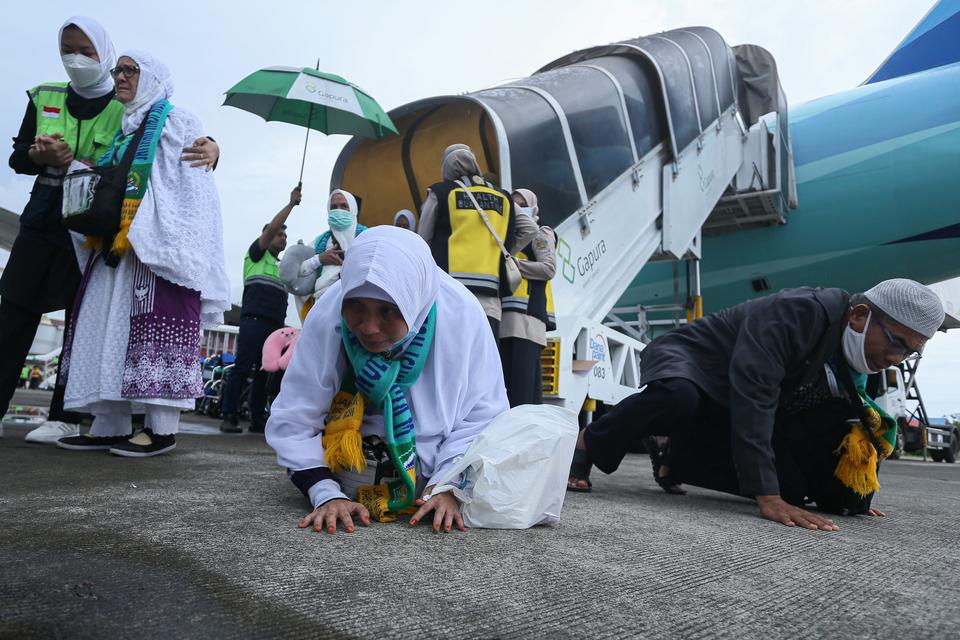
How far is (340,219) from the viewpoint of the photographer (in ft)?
12.3

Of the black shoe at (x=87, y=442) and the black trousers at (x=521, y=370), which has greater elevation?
the black trousers at (x=521, y=370)

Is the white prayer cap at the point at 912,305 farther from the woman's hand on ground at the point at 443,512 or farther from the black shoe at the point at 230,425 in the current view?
the black shoe at the point at 230,425

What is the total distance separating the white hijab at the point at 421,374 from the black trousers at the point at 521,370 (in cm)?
147

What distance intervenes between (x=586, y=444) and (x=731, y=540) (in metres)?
0.88

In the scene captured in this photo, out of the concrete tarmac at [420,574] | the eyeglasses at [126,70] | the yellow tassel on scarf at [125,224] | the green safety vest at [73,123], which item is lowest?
the concrete tarmac at [420,574]

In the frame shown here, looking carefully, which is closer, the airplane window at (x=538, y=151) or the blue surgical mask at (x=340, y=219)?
the blue surgical mask at (x=340, y=219)

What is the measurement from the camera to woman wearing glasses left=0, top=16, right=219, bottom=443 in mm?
2660

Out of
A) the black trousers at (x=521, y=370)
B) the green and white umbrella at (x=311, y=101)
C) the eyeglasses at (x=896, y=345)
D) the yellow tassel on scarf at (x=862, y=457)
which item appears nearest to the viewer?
the eyeglasses at (x=896, y=345)

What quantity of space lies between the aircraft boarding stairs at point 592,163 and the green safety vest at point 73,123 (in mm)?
2112

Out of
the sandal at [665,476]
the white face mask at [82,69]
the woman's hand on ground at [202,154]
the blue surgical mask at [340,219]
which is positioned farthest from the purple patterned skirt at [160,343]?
the sandal at [665,476]

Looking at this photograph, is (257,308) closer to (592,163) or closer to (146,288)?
(146,288)

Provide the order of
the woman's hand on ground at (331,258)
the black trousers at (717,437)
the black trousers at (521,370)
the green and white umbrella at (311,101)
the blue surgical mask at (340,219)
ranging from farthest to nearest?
1. the green and white umbrella at (311,101)
2. the blue surgical mask at (340,219)
3. the woman's hand on ground at (331,258)
4. the black trousers at (521,370)
5. the black trousers at (717,437)

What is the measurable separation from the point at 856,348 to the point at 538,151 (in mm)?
2601

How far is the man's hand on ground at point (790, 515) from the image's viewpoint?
1.85 m
